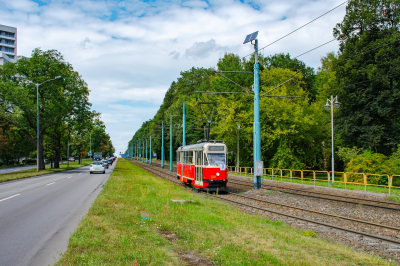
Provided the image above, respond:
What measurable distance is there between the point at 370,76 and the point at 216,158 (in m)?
21.5

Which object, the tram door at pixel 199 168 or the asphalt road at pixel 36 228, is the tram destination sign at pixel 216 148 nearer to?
the tram door at pixel 199 168

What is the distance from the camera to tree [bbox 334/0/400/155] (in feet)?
105

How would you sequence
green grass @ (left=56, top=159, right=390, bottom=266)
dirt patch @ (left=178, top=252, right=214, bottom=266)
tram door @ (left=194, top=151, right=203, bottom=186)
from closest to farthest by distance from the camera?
dirt patch @ (left=178, top=252, right=214, bottom=266) < green grass @ (left=56, top=159, right=390, bottom=266) < tram door @ (left=194, top=151, right=203, bottom=186)

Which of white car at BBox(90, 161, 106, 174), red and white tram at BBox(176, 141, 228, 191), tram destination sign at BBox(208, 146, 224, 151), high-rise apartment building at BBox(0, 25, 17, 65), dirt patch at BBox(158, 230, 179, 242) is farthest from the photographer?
high-rise apartment building at BBox(0, 25, 17, 65)

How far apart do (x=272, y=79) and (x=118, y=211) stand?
35.5 m

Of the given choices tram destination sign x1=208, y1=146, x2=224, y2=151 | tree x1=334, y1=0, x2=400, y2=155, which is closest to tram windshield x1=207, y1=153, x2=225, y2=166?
tram destination sign x1=208, y1=146, x2=224, y2=151

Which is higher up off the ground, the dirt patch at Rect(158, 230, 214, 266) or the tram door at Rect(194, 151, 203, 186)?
the tram door at Rect(194, 151, 203, 186)

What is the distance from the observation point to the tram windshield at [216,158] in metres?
19.5

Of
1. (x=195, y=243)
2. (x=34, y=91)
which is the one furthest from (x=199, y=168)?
(x=34, y=91)

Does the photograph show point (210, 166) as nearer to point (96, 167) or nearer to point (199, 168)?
point (199, 168)

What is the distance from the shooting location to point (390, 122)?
34.9 meters

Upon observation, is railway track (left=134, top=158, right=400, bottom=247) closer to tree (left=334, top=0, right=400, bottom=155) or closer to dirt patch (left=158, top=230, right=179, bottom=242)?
dirt patch (left=158, top=230, right=179, bottom=242)

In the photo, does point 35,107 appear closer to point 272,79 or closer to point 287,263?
point 272,79

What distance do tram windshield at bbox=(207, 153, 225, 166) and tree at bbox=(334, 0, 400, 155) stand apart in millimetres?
20755
